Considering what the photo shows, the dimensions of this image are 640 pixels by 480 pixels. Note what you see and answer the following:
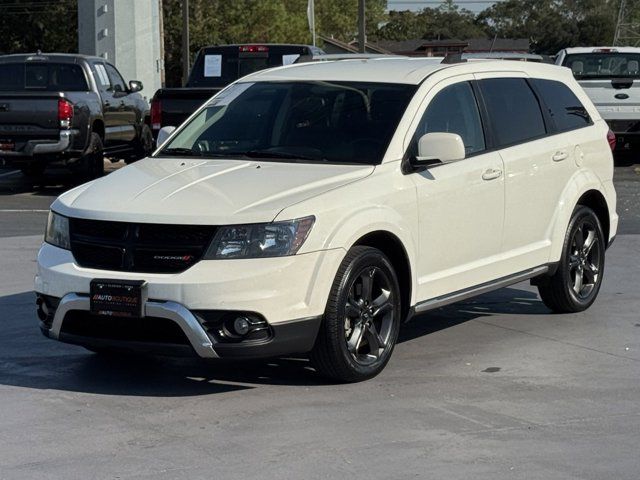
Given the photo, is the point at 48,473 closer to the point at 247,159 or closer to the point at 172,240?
the point at 172,240

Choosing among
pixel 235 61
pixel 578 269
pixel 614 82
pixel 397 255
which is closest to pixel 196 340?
pixel 397 255

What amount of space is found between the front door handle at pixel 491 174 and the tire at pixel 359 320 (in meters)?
1.15

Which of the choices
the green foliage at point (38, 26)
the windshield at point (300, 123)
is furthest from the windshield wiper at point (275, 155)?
the green foliage at point (38, 26)

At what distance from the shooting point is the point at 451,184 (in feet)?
25.8

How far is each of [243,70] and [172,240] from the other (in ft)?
41.6

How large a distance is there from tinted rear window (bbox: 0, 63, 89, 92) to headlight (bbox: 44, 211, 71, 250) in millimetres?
12081

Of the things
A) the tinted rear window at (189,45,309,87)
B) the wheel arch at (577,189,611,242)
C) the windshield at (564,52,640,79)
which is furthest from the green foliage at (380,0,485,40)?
the wheel arch at (577,189,611,242)

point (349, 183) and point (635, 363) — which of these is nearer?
point (349, 183)

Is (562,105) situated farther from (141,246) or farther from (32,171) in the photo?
(32,171)

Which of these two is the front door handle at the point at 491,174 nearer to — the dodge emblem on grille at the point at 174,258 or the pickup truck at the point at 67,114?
the dodge emblem on grille at the point at 174,258

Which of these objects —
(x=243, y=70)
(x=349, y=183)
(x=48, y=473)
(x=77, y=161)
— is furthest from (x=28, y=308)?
(x=243, y=70)

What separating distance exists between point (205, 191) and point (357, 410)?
1458mm

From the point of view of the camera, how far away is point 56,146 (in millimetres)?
17641

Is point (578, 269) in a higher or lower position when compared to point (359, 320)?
lower
